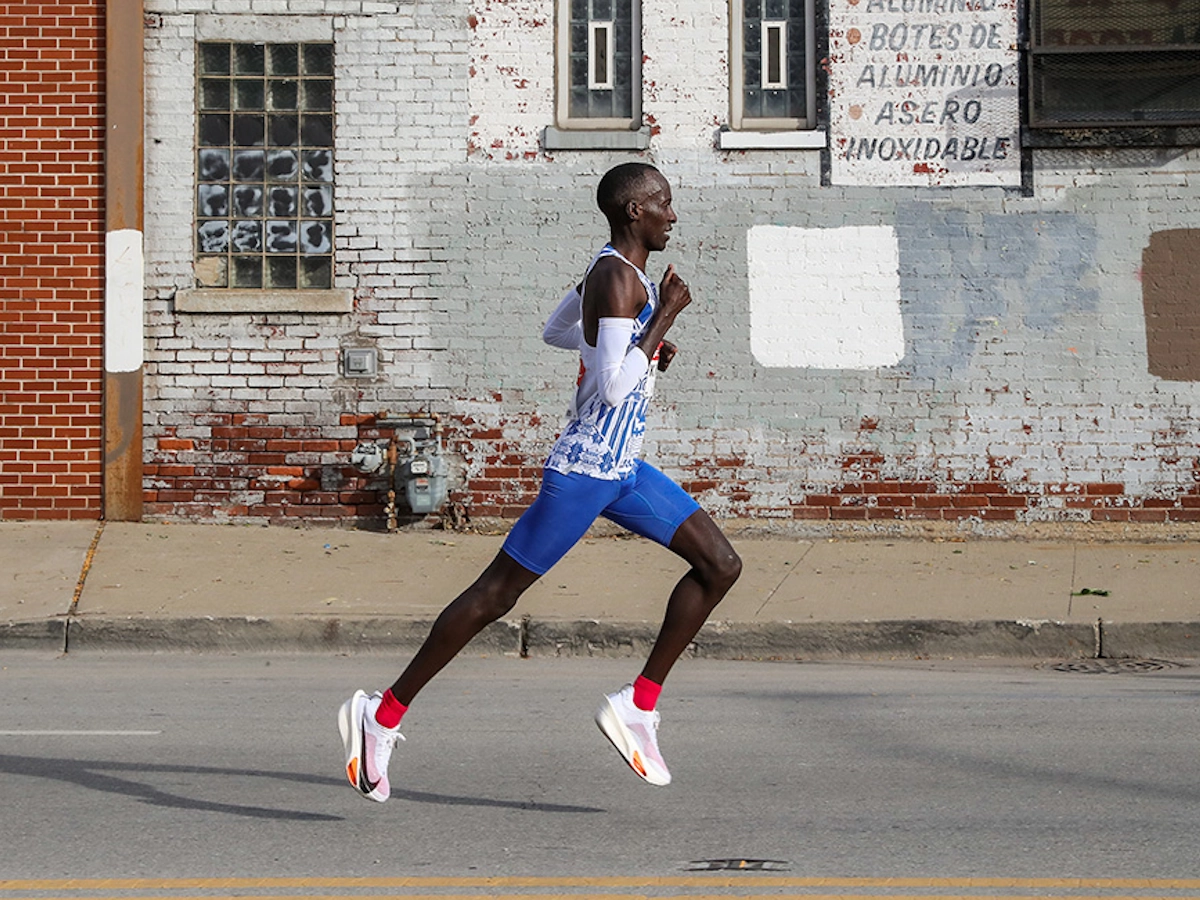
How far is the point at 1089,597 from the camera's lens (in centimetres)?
945

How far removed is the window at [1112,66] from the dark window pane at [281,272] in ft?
17.6

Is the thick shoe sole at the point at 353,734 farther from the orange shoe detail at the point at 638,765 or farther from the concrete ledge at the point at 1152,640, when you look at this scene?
the concrete ledge at the point at 1152,640

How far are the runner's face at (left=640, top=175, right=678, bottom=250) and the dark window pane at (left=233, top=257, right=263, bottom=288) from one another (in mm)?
7421

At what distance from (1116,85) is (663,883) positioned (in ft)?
29.2

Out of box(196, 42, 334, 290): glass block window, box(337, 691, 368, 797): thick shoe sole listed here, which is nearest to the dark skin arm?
box(337, 691, 368, 797): thick shoe sole

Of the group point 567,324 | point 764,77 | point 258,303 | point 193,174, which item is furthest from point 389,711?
point 764,77

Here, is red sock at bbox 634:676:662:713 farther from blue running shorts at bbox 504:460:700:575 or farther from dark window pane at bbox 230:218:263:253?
dark window pane at bbox 230:218:263:253

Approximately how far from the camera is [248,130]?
12180 millimetres

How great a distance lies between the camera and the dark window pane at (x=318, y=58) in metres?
12.1

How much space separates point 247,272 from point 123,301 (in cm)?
89

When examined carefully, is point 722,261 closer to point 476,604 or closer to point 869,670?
point 869,670

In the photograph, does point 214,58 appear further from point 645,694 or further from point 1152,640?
point 645,694

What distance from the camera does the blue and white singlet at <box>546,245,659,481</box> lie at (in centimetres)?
515

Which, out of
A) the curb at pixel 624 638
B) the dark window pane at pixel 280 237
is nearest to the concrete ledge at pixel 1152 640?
the curb at pixel 624 638
